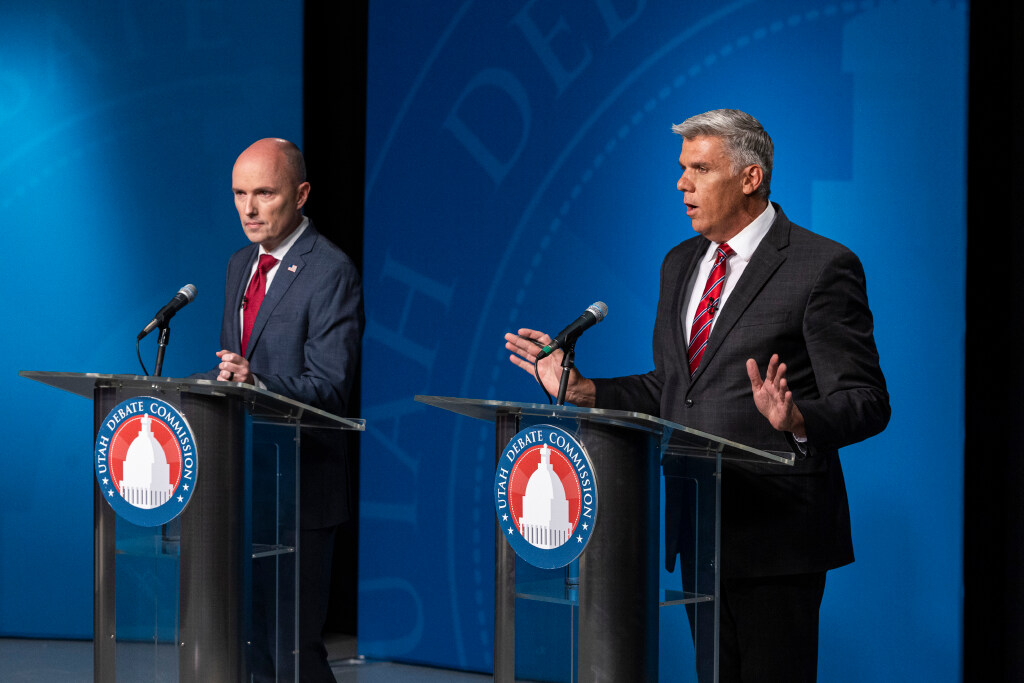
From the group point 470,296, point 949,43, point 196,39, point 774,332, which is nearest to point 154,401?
point 774,332

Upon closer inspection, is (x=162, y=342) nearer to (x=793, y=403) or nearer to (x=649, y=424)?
(x=649, y=424)

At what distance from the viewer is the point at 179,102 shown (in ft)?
17.7

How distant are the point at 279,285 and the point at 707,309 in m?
1.37

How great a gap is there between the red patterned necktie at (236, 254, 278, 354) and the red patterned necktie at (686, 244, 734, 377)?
141cm

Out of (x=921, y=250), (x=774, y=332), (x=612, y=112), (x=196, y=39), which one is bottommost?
(x=774, y=332)

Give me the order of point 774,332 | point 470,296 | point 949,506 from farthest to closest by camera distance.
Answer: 1. point 470,296
2. point 949,506
3. point 774,332

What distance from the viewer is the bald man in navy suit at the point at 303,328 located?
132 inches

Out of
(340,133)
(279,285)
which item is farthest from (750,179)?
(340,133)

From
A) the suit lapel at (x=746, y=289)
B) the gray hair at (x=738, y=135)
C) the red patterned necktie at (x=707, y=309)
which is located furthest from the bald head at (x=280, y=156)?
the suit lapel at (x=746, y=289)

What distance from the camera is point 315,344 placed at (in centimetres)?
347

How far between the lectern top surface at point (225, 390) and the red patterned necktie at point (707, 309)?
0.81 meters

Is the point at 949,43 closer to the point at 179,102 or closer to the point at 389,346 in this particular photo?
the point at 389,346

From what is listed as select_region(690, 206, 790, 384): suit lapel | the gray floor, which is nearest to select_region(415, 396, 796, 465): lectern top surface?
select_region(690, 206, 790, 384): suit lapel

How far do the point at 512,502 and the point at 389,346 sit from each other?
287 centimetres
